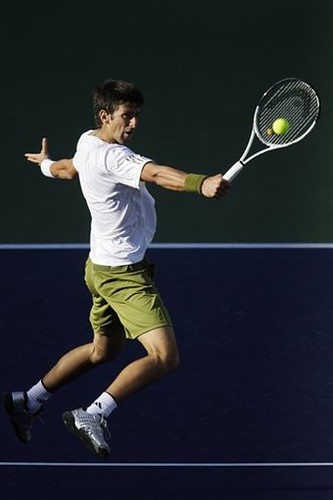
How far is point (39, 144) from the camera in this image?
41.4ft

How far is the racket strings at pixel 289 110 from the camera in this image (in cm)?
826

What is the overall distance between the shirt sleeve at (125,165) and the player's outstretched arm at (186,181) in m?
0.03

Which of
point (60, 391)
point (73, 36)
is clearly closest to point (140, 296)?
point (60, 391)

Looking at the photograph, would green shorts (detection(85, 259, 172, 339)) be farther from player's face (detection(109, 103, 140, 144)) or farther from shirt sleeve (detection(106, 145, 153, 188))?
player's face (detection(109, 103, 140, 144))

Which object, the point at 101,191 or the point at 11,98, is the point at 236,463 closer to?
the point at 101,191

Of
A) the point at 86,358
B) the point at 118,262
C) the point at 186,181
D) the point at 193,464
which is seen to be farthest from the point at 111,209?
the point at 193,464

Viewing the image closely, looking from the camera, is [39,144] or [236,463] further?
[39,144]

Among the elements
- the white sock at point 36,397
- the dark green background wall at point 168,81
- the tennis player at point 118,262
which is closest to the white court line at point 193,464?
the white sock at point 36,397

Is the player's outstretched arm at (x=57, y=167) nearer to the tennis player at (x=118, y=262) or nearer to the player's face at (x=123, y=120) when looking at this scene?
the tennis player at (x=118, y=262)

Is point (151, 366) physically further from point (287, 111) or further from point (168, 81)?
point (168, 81)

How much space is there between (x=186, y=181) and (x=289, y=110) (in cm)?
101

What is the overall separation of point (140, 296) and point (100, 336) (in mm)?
406

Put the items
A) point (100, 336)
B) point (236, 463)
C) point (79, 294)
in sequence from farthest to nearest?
1. point (79, 294)
2. point (236, 463)
3. point (100, 336)

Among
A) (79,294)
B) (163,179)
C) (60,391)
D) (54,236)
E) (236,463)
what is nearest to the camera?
(163,179)
